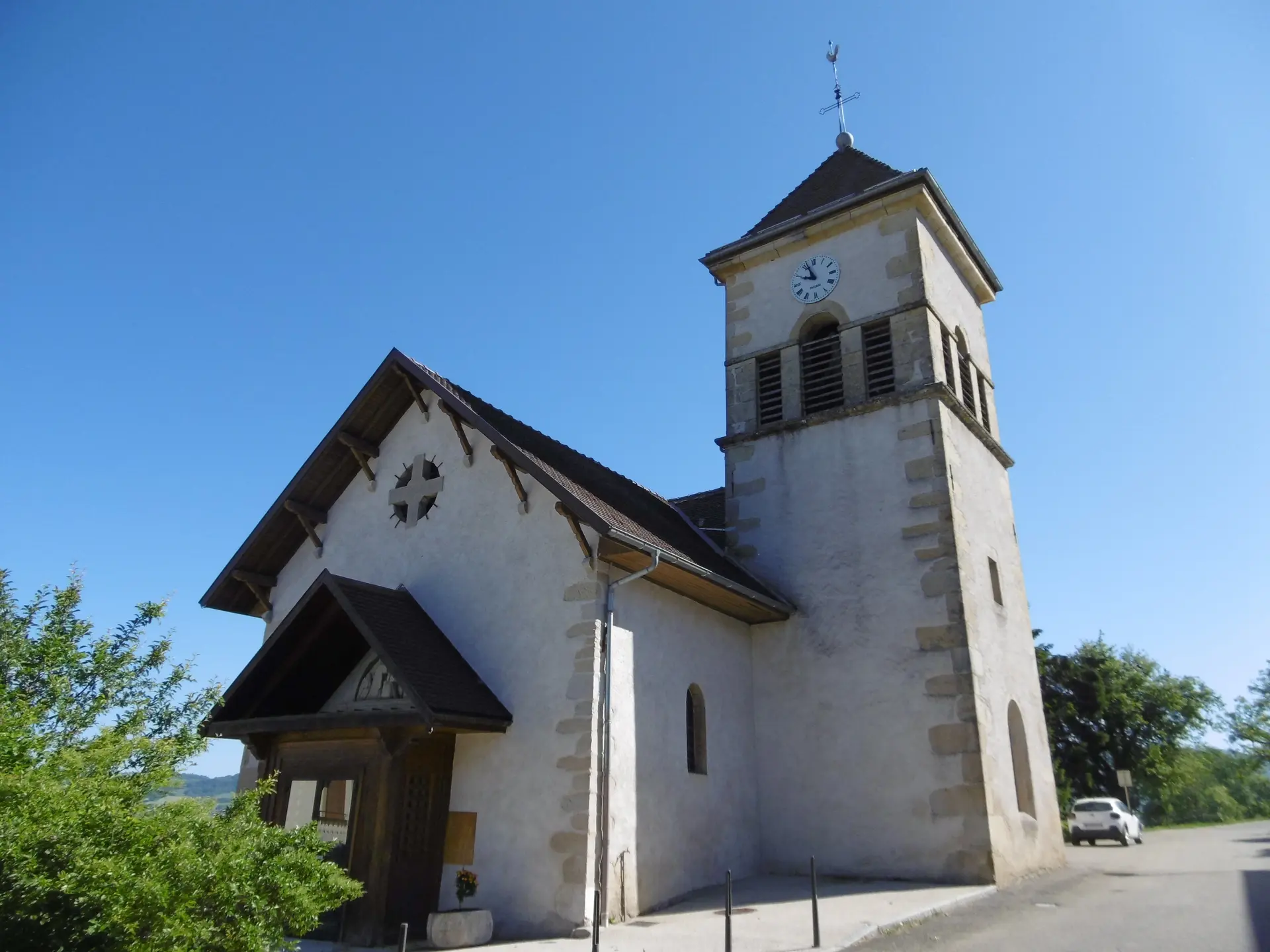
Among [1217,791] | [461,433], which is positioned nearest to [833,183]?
[461,433]

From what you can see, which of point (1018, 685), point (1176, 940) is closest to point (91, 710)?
point (1176, 940)

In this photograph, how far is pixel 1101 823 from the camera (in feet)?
72.6

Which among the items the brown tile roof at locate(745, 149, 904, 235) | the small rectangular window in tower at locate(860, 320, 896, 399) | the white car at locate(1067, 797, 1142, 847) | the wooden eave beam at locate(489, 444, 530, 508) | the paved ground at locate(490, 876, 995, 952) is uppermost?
the brown tile roof at locate(745, 149, 904, 235)

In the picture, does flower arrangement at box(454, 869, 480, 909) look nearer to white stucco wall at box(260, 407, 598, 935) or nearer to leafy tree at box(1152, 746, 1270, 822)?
white stucco wall at box(260, 407, 598, 935)

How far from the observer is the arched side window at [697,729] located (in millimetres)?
12242

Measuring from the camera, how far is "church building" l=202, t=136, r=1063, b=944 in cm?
1019

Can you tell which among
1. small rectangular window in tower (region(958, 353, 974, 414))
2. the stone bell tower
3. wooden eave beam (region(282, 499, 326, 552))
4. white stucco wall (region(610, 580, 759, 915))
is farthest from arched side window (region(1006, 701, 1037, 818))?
Answer: wooden eave beam (region(282, 499, 326, 552))

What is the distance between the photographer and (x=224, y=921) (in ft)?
19.7

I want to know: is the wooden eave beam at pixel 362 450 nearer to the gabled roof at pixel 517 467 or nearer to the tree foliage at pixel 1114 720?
the gabled roof at pixel 517 467

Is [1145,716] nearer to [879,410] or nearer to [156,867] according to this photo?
[879,410]

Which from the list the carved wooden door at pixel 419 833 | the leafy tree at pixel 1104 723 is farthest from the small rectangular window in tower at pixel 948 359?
the leafy tree at pixel 1104 723

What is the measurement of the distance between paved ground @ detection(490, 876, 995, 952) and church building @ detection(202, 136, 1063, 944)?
45 cm

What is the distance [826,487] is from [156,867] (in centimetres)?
1129

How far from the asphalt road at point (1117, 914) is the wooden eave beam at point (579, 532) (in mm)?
5028
